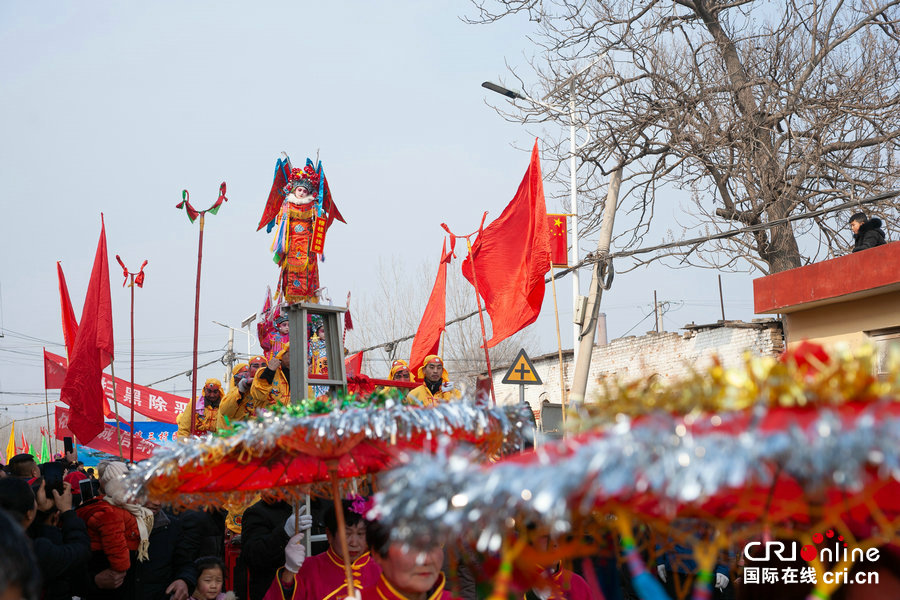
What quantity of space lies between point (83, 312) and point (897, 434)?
10.0m

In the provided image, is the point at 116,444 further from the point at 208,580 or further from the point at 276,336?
the point at 208,580

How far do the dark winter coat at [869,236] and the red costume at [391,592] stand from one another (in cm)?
805

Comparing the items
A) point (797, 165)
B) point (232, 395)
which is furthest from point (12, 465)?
point (797, 165)

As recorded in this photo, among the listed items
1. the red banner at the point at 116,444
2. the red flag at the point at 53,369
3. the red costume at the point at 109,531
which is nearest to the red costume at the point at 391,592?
the red costume at the point at 109,531

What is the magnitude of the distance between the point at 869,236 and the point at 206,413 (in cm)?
790

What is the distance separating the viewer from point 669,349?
19.4m

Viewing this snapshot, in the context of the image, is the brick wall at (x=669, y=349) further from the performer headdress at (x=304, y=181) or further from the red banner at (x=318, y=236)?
the performer headdress at (x=304, y=181)

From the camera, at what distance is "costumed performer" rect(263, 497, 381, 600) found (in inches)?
167

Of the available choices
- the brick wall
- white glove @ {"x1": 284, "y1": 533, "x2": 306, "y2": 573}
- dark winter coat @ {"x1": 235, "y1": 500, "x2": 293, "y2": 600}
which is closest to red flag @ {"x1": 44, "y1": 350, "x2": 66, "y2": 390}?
the brick wall

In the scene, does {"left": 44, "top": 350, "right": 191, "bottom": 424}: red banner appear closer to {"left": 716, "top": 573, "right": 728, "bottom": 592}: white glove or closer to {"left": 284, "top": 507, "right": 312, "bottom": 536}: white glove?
{"left": 284, "top": 507, "right": 312, "bottom": 536}: white glove

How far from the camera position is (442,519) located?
147 centimetres

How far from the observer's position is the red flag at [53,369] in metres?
15.5

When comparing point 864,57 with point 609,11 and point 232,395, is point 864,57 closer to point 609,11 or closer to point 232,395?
point 609,11

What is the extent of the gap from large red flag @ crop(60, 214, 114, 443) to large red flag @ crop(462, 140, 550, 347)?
4.51 meters
